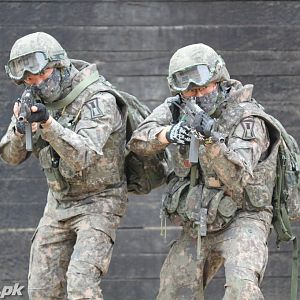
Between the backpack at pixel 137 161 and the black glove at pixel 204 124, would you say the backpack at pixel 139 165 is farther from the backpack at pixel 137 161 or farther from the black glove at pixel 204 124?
the black glove at pixel 204 124

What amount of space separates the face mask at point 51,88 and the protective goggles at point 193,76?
67cm

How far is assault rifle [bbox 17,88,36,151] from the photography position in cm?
778

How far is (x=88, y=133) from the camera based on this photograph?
806cm

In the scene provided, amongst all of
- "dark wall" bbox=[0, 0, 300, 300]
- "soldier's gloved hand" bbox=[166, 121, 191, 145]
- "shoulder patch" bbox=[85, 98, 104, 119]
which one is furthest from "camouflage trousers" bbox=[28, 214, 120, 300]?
"dark wall" bbox=[0, 0, 300, 300]

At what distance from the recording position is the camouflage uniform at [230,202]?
793 cm

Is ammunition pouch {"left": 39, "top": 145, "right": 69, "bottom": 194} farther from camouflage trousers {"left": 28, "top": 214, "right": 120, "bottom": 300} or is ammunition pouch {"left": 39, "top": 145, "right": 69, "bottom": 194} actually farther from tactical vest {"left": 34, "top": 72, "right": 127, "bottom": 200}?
camouflage trousers {"left": 28, "top": 214, "right": 120, "bottom": 300}

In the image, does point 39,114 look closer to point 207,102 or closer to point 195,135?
point 195,135

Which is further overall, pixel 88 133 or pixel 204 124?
pixel 88 133

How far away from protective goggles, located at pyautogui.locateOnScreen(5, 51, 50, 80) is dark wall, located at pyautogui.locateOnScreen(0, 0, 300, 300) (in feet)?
6.25

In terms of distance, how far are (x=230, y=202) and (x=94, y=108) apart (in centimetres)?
90

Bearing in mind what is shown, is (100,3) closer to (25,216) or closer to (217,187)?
(25,216)

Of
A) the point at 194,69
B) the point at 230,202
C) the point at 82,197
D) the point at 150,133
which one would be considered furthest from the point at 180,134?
the point at 82,197

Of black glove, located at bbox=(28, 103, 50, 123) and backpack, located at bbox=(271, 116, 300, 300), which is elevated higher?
black glove, located at bbox=(28, 103, 50, 123)

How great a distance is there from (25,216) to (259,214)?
95.0 inches
